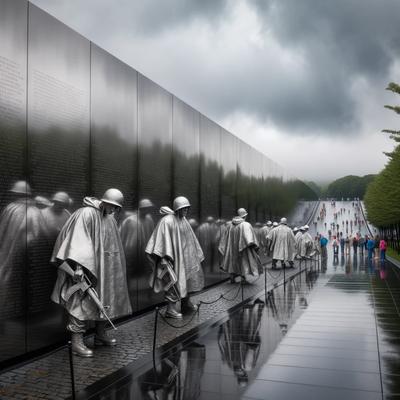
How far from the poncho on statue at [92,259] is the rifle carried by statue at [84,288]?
3.1 inches

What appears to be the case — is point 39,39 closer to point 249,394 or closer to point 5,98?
point 5,98

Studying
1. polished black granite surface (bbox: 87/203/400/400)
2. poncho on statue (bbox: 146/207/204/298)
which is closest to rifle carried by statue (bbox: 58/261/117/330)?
polished black granite surface (bbox: 87/203/400/400)

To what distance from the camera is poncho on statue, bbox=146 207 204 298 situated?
9906 millimetres

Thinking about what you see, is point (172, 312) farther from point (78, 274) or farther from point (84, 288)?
point (78, 274)

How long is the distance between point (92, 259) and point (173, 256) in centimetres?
316

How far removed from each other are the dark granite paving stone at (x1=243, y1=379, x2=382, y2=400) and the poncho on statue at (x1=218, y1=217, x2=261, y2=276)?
9697 millimetres

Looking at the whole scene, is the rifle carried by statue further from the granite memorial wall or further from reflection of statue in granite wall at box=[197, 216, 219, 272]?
reflection of statue in granite wall at box=[197, 216, 219, 272]

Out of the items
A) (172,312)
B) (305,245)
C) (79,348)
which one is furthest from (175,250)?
(305,245)

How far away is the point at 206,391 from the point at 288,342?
9.42 ft

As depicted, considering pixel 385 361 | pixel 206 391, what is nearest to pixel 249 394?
pixel 206 391

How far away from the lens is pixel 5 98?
7230 millimetres

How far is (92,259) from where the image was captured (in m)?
7.18

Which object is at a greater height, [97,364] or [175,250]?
[175,250]

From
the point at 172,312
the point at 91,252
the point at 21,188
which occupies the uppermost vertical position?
the point at 21,188
